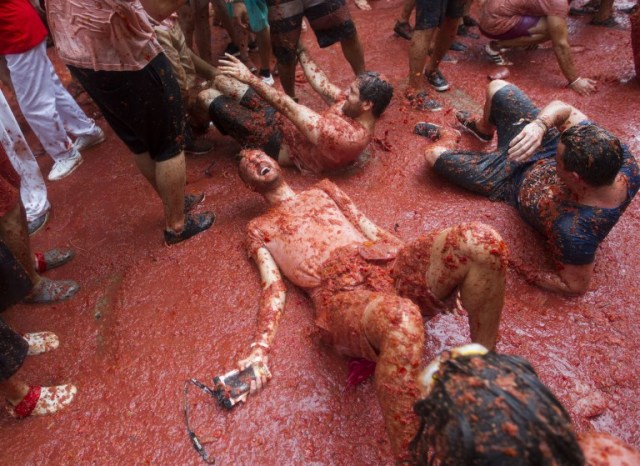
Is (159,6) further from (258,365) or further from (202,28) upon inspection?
(202,28)

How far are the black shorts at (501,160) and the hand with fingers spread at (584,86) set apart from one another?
1362 mm

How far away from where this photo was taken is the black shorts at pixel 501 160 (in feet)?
9.21

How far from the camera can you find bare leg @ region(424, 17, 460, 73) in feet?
13.5

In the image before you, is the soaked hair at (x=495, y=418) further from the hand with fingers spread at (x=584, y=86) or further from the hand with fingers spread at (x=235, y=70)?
the hand with fingers spread at (x=584, y=86)

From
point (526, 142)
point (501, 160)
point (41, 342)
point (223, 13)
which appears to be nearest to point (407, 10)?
point (223, 13)

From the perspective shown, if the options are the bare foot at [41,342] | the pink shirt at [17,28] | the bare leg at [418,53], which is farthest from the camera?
the bare leg at [418,53]

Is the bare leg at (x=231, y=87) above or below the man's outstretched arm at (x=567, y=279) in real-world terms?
above

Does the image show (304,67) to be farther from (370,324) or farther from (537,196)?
(370,324)

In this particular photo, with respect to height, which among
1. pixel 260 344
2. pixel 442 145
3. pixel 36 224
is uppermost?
pixel 442 145

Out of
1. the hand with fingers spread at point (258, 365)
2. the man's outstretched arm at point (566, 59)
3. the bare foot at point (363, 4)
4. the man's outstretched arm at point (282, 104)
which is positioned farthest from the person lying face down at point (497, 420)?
the bare foot at point (363, 4)

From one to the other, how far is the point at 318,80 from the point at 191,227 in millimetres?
1754

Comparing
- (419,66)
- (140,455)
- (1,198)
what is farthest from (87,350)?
(419,66)

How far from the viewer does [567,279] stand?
232 centimetres

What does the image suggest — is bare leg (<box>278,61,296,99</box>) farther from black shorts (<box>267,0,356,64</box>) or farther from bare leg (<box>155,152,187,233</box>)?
bare leg (<box>155,152,187,233</box>)
